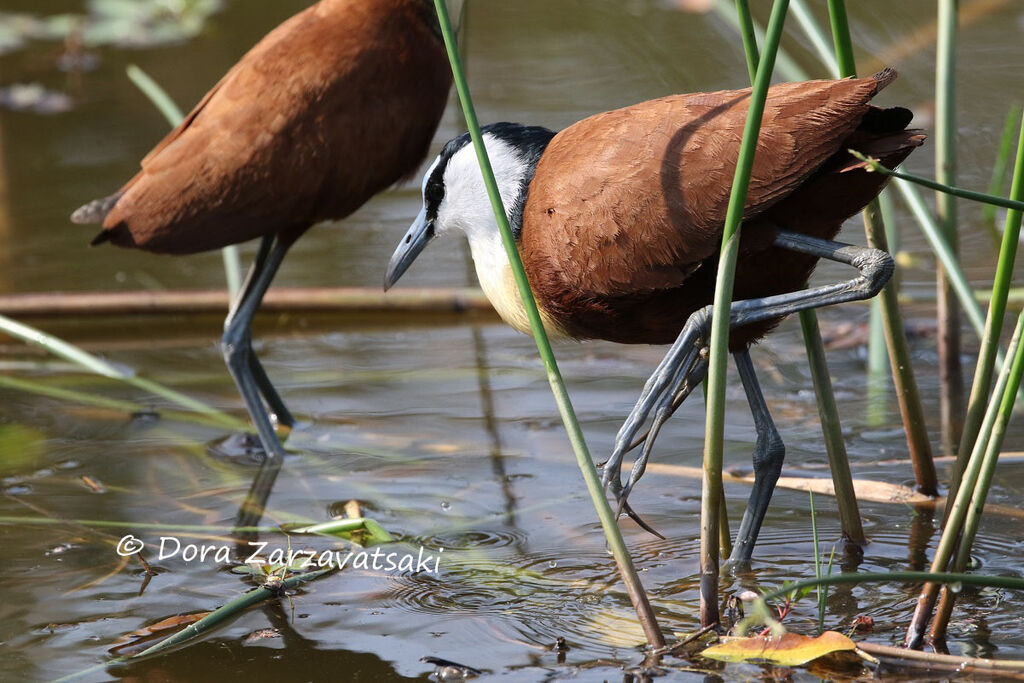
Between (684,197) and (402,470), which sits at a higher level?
(684,197)

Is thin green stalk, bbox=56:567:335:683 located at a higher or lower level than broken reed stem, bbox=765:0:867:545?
lower

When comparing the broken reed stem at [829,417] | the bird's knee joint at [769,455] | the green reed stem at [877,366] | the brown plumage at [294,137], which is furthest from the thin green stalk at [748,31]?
the brown plumage at [294,137]

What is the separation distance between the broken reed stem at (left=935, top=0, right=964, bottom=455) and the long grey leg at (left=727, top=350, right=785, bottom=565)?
0.57m

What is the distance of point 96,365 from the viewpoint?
12.9ft

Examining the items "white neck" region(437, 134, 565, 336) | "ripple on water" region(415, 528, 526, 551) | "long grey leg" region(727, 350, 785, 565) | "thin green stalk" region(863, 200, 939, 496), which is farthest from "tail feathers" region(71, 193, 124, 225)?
"thin green stalk" region(863, 200, 939, 496)

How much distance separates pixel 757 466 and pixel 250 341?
1803 mm

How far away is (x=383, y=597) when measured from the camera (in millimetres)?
3018

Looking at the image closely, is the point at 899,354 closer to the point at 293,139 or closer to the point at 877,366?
the point at 877,366

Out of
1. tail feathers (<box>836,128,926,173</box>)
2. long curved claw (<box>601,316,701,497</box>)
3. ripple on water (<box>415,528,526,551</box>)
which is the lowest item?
ripple on water (<box>415,528,526,551</box>)

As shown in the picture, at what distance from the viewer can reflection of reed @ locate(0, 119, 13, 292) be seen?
210 inches

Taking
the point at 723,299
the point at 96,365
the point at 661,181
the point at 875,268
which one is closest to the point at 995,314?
the point at 875,268

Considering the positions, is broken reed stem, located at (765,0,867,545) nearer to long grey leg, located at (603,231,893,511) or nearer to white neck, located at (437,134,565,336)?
long grey leg, located at (603,231,893,511)

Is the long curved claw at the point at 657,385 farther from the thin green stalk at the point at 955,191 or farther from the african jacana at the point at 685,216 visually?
the thin green stalk at the point at 955,191

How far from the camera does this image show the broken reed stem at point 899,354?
2.71 meters
